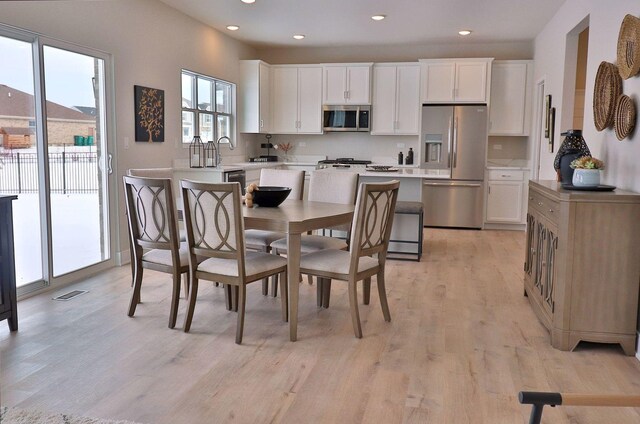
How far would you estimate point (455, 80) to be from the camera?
24.9 feet

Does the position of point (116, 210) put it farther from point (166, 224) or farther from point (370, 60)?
point (370, 60)

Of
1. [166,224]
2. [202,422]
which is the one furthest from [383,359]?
[166,224]

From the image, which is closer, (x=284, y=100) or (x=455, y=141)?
(x=455, y=141)

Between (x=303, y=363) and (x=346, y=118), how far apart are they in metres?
5.71

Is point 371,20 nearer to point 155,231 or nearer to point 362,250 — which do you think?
point 362,250

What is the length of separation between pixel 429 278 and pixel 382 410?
2.53m

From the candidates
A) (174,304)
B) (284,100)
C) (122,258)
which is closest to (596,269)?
(174,304)

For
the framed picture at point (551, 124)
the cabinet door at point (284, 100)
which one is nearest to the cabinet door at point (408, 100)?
the cabinet door at point (284, 100)

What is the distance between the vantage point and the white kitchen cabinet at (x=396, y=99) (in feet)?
25.7

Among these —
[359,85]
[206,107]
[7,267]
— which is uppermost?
[359,85]

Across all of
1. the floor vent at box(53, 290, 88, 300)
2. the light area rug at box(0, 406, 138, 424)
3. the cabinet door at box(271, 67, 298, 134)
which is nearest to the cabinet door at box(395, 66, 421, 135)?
the cabinet door at box(271, 67, 298, 134)

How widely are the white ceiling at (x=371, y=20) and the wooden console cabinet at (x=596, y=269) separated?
10.7ft

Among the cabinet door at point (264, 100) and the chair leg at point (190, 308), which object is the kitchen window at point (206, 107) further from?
the chair leg at point (190, 308)

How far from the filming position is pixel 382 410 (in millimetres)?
2342
